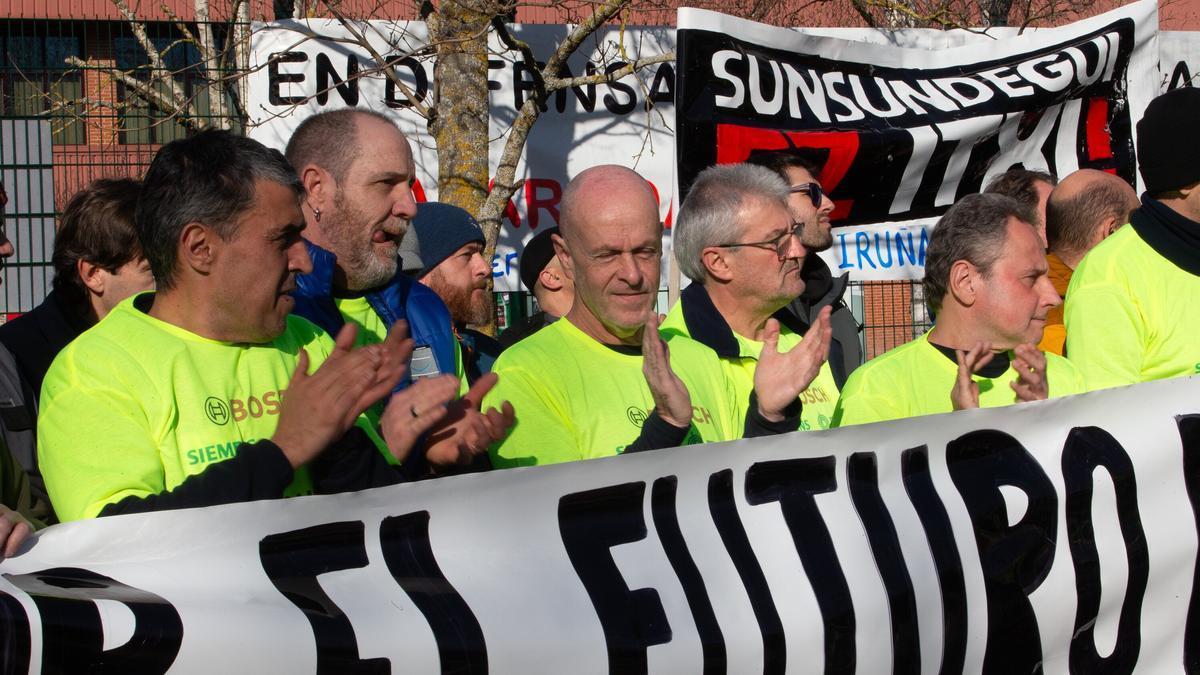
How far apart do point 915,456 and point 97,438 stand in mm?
1682

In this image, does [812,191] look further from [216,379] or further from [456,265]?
[216,379]

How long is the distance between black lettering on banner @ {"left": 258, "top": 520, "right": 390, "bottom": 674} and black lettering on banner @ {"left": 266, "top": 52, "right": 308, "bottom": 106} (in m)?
5.08

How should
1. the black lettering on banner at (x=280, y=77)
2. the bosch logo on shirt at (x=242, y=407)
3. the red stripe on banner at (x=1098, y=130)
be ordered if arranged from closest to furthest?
the bosch logo on shirt at (x=242, y=407) → the red stripe on banner at (x=1098, y=130) → the black lettering on banner at (x=280, y=77)

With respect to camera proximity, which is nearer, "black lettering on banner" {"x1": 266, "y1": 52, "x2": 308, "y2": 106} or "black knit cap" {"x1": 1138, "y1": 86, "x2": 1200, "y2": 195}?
"black knit cap" {"x1": 1138, "y1": 86, "x2": 1200, "y2": 195}

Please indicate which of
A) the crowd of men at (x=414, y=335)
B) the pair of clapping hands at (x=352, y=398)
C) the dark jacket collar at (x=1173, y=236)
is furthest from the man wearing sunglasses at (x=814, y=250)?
the pair of clapping hands at (x=352, y=398)

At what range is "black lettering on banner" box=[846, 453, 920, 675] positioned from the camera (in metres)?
2.66

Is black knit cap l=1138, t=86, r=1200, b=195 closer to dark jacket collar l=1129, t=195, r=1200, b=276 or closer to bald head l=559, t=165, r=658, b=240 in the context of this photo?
dark jacket collar l=1129, t=195, r=1200, b=276

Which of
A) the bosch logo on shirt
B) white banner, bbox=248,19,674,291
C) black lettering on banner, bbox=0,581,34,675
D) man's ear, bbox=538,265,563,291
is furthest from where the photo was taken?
white banner, bbox=248,19,674,291

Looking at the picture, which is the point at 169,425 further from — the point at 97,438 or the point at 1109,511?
the point at 1109,511

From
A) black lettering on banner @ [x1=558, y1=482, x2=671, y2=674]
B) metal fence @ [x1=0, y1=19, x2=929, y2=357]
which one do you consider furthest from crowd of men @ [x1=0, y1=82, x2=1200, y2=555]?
metal fence @ [x1=0, y1=19, x2=929, y2=357]

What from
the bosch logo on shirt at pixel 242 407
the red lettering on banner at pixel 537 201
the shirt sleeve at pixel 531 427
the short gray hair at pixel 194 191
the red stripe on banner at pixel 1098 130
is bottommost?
the shirt sleeve at pixel 531 427

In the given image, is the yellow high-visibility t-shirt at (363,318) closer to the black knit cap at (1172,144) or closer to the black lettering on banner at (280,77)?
the black knit cap at (1172,144)

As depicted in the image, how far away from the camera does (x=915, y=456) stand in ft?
9.44

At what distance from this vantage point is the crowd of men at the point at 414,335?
238 cm
